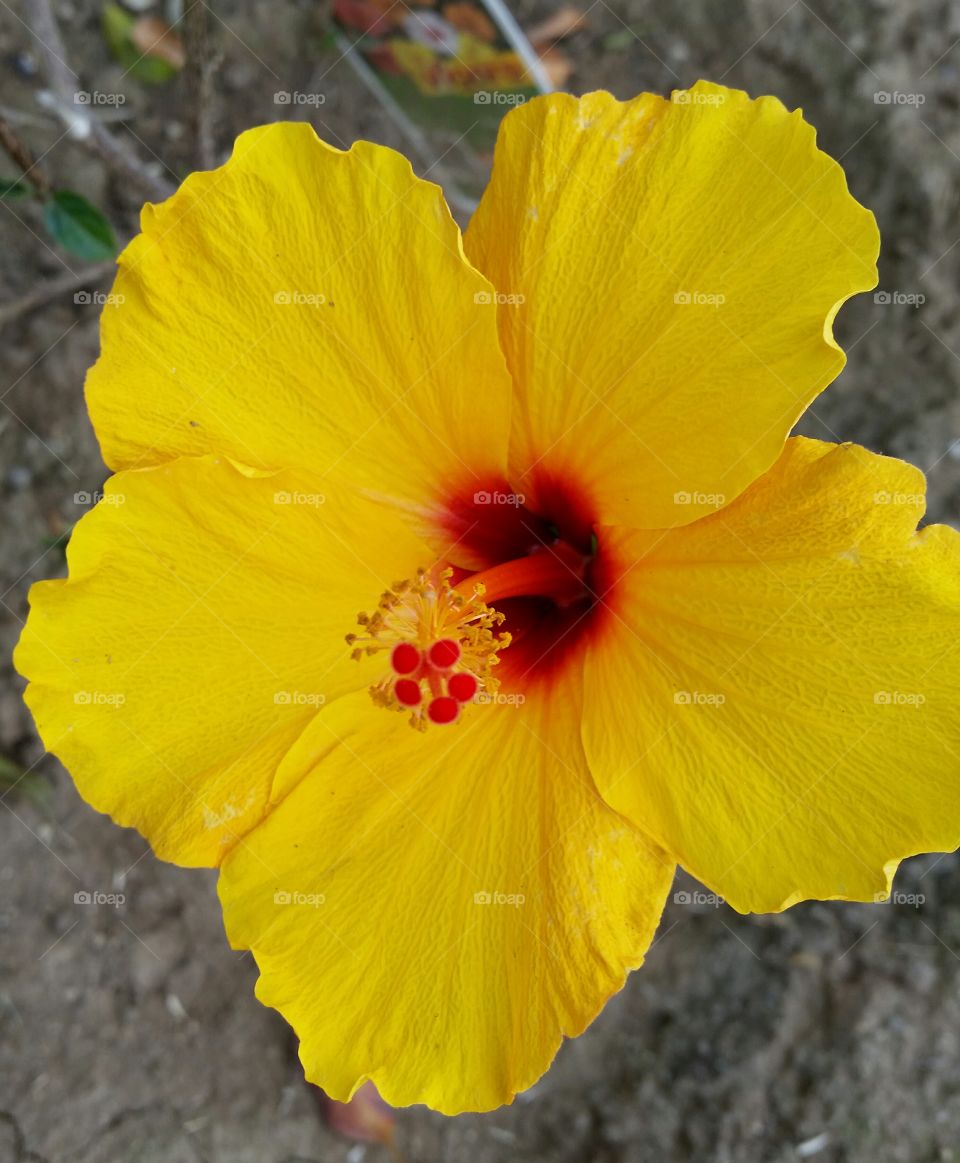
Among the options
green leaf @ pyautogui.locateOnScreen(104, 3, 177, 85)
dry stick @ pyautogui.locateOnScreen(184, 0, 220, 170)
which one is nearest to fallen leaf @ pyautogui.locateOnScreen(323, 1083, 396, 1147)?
dry stick @ pyautogui.locateOnScreen(184, 0, 220, 170)

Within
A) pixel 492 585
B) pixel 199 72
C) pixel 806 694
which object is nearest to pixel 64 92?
pixel 199 72

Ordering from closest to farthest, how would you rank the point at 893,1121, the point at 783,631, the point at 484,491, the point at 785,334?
the point at 785,334 → the point at 783,631 → the point at 484,491 → the point at 893,1121

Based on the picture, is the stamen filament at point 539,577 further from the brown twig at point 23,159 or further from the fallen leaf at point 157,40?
the fallen leaf at point 157,40

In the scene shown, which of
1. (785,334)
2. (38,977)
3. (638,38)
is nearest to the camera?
(785,334)

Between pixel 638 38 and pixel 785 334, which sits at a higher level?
pixel 785 334

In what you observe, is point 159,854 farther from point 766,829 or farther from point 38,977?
point 38,977

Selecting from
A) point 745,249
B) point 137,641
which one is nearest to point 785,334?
point 745,249
